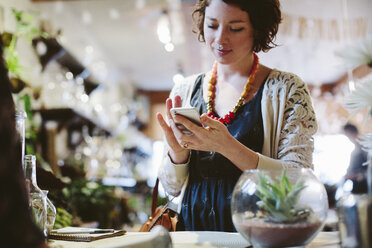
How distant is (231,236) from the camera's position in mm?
998

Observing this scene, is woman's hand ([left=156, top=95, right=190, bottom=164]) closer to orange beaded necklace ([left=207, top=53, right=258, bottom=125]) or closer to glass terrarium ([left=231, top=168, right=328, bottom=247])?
orange beaded necklace ([left=207, top=53, right=258, bottom=125])

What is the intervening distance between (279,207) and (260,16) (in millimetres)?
864

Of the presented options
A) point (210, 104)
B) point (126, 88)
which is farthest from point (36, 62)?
point (126, 88)

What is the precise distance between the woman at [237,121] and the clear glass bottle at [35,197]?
0.39 meters

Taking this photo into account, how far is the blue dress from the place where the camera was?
128 cm

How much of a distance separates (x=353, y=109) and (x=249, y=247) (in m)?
0.36

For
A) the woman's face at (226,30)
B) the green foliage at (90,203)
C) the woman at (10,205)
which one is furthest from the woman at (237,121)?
the green foliage at (90,203)

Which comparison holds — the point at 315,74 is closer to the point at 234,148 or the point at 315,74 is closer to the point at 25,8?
the point at 25,8

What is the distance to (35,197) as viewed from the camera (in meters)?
0.98

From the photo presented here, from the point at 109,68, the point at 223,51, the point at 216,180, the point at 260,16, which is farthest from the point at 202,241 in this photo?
the point at 109,68

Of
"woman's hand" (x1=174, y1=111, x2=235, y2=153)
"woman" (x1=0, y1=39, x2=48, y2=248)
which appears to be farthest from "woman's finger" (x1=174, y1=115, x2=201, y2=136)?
"woman" (x1=0, y1=39, x2=48, y2=248)

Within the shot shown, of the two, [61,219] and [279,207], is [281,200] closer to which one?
[279,207]

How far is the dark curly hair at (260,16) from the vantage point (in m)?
1.37

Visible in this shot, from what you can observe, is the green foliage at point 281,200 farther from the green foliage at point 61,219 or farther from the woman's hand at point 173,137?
the green foliage at point 61,219
